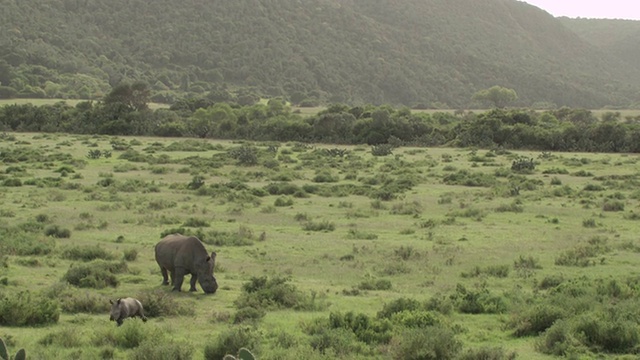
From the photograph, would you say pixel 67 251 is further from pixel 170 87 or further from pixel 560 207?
pixel 170 87

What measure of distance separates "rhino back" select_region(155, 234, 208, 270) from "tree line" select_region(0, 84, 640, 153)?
5983 centimetres

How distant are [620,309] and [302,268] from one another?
9330mm

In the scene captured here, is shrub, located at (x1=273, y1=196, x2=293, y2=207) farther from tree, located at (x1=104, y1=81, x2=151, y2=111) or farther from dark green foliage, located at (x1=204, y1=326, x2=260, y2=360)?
tree, located at (x1=104, y1=81, x2=151, y2=111)

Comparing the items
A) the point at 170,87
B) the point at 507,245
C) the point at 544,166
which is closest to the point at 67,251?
the point at 507,245

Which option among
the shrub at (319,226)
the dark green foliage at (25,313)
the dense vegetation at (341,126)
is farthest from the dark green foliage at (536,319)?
the dense vegetation at (341,126)

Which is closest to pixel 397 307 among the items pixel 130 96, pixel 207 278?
pixel 207 278

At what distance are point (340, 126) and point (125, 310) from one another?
74.0 metres

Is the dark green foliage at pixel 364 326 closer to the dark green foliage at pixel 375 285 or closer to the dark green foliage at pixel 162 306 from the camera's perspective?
the dark green foliage at pixel 162 306

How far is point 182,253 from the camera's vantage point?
16.8 meters

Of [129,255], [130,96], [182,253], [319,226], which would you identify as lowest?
[319,226]

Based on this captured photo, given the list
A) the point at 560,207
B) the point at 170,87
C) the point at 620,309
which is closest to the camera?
the point at 620,309

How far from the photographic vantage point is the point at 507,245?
25.0 meters

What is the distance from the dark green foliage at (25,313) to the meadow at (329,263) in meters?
0.03

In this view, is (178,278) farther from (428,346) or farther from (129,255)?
(428,346)
